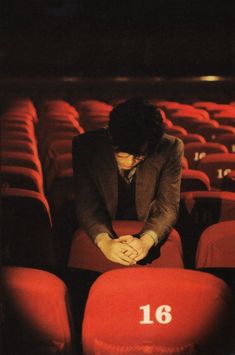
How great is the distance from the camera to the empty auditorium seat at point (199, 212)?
10.7 feet

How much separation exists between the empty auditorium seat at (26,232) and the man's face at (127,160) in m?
0.44

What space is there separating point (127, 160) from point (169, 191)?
0.87 ft

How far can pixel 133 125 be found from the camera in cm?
279

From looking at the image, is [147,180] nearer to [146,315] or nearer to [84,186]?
[84,186]

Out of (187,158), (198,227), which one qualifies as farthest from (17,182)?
(187,158)

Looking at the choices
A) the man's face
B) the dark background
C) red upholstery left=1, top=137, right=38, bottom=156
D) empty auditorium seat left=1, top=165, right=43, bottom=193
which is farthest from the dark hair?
the dark background

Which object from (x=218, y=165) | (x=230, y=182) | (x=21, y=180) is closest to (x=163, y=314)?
(x=21, y=180)

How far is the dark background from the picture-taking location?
16.0 meters

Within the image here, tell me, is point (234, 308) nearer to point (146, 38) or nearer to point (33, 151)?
point (33, 151)

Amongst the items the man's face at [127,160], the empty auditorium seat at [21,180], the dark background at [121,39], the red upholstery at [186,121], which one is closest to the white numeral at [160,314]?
the man's face at [127,160]

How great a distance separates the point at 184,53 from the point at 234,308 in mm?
15122

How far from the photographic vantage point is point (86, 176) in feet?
10.0

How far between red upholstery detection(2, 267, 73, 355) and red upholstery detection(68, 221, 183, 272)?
0.77 metres

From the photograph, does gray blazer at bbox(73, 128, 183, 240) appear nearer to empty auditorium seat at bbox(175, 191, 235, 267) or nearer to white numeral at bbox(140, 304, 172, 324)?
empty auditorium seat at bbox(175, 191, 235, 267)
